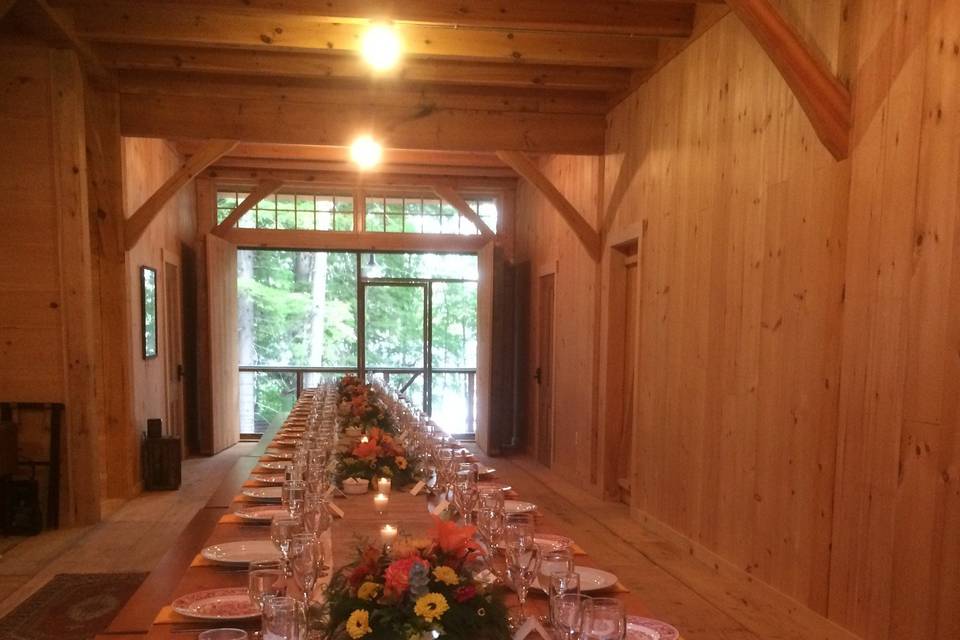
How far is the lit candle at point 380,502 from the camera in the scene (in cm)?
227

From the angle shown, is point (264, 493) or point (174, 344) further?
point (174, 344)

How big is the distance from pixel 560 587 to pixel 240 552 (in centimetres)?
97

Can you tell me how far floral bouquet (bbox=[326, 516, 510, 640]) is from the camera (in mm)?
1111

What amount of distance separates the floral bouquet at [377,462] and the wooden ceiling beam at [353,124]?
3083 millimetres

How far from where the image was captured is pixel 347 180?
304 inches

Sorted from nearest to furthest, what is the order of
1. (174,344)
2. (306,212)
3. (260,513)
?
(260,513) → (174,344) → (306,212)

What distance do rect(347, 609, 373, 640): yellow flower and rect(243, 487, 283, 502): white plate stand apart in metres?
1.36

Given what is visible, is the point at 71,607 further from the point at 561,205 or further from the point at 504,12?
the point at 561,205

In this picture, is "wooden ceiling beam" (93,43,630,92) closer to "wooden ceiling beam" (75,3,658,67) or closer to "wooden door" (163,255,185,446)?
"wooden ceiling beam" (75,3,658,67)

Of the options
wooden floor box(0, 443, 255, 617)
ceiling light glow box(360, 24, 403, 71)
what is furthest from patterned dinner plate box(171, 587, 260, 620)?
ceiling light glow box(360, 24, 403, 71)

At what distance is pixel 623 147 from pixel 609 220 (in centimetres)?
55

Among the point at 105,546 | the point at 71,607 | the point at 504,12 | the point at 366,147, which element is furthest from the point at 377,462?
the point at 366,147

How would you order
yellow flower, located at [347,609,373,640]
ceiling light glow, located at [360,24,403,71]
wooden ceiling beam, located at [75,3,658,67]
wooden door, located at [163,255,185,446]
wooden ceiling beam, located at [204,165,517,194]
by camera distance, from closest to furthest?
yellow flower, located at [347,609,373,640], ceiling light glow, located at [360,24,403,71], wooden ceiling beam, located at [75,3,658,67], wooden door, located at [163,255,185,446], wooden ceiling beam, located at [204,165,517,194]

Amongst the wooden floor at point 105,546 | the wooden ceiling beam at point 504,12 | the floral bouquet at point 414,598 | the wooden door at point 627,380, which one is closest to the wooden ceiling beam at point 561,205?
the wooden door at point 627,380
